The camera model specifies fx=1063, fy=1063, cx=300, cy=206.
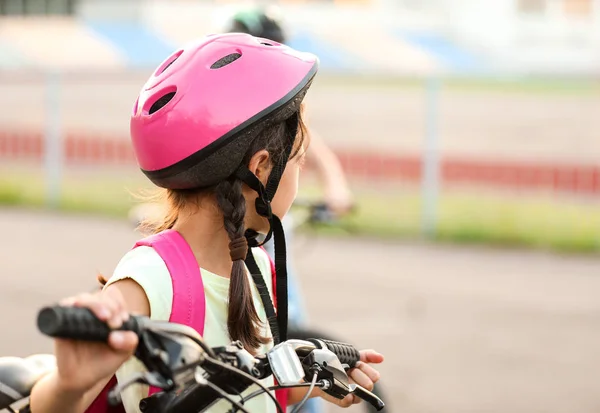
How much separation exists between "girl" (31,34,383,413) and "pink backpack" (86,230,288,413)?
23mm

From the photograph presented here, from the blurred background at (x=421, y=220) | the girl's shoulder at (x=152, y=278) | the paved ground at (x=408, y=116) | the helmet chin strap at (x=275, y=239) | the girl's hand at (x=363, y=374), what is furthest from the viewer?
the paved ground at (x=408, y=116)

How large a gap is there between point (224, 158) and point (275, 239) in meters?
0.27

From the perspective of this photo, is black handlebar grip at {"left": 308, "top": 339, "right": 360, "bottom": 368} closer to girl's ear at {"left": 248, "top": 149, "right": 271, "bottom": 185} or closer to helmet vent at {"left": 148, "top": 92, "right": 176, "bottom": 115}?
girl's ear at {"left": 248, "top": 149, "right": 271, "bottom": 185}

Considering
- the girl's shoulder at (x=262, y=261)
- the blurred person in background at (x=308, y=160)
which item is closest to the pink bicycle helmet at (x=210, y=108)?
the girl's shoulder at (x=262, y=261)

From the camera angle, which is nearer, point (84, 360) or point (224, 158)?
point (84, 360)

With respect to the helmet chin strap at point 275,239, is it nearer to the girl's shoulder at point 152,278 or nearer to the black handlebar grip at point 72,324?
the girl's shoulder at point 152,278

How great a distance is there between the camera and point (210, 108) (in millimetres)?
2475

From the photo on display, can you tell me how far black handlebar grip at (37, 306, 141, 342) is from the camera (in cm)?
165

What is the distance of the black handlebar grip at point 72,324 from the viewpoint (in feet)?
5.41

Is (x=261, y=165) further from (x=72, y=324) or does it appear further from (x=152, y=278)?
(x=72, y=324)

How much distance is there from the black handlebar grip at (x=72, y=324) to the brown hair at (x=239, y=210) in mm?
753

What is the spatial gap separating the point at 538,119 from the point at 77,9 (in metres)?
29.7

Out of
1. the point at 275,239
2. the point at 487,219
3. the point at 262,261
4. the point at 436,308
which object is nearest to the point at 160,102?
the point at 275,239

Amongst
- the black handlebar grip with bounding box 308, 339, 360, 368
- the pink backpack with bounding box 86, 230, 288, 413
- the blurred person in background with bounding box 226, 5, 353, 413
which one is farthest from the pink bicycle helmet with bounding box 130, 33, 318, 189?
the blurred person in background with bounding box 226, 5, 353, 413
